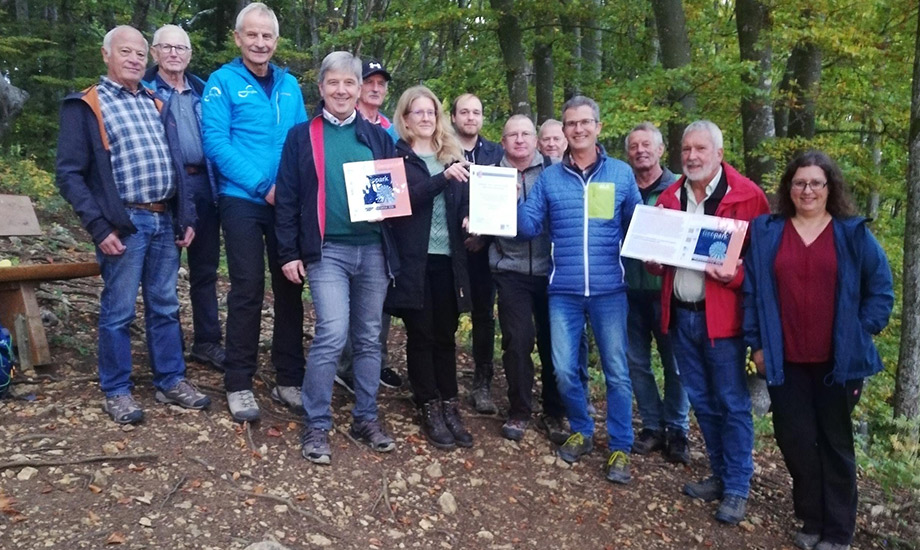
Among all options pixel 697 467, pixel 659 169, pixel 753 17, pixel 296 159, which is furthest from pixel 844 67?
pixel 296 159

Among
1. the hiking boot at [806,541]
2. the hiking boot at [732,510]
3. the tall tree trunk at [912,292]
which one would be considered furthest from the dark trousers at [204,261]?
the tall tree trunk at [912,292]

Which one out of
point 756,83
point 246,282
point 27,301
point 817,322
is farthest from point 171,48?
point 756,83

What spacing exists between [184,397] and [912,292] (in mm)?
6915

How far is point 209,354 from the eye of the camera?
225 inches

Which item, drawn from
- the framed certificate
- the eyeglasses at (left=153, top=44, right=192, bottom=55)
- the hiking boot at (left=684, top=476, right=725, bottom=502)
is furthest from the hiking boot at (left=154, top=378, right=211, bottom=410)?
the hiking boot at (left=684, top=476, right=725, bottom=502)

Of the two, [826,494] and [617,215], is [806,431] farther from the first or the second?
[617,215]

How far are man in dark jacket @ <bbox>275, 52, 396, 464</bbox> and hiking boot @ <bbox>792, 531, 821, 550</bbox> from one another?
10.2 ft

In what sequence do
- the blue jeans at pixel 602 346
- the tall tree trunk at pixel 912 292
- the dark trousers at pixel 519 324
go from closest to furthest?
the blue jeans at pixel 602 346, the dark trousers at pixel 519 324, the tall tree trunk at pixel 912 292

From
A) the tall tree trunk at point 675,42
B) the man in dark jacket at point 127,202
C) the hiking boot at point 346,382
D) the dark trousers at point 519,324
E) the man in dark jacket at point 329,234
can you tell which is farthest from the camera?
the tall tree trunk at point 675,42

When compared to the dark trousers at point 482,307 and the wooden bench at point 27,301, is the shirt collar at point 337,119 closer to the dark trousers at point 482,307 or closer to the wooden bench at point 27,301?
the dark trousers at point 482,307

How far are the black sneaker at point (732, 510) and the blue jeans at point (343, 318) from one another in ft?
8.15

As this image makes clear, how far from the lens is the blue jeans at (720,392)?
4.58 metres

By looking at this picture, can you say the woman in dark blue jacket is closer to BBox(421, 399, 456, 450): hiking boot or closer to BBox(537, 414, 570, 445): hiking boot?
BBox(537, 414, 570, 445): hiking boot

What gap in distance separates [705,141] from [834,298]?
123 cm
